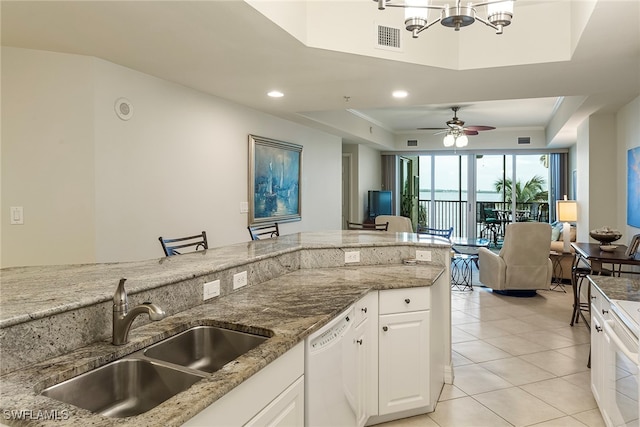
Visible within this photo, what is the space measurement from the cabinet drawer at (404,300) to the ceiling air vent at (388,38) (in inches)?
72.2

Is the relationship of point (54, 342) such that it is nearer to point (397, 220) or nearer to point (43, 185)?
point (43, 185)

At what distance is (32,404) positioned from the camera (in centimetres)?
101

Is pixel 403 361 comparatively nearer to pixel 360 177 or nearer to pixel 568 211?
pixel 568 211

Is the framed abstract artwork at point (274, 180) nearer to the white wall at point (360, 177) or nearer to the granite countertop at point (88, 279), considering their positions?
the granite countertop at point (88, 279)

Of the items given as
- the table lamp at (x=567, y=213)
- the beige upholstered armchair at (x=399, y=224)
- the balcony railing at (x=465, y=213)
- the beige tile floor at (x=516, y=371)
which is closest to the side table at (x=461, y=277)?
the beige upholstered armchair at (x=399, y=224)

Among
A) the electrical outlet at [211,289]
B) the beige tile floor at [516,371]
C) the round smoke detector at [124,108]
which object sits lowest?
the beige tile floor at [516,371]

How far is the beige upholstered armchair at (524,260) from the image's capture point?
5.38m

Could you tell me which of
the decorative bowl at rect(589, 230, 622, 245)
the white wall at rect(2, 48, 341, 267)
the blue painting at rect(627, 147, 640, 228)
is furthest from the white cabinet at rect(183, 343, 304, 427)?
the blue painting at rect(627, 147, 640, 228)

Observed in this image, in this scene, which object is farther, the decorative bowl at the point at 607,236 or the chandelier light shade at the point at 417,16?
the decorative bowl at the point at 607,236

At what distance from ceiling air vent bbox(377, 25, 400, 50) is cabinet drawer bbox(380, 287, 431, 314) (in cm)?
183

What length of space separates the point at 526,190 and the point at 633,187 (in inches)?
218

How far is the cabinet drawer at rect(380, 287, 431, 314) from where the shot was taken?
2.43 meters

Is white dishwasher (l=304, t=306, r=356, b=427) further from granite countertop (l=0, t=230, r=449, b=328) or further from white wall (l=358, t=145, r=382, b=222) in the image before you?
white wall (l=358, t=145, r=382, b=222)

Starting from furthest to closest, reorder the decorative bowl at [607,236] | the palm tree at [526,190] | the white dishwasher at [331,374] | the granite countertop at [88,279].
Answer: the palm tree at [526,190] → the decorative bowl at [607,236] → the white dishwasher at [331,374] → the granite countertop at [88,279]
